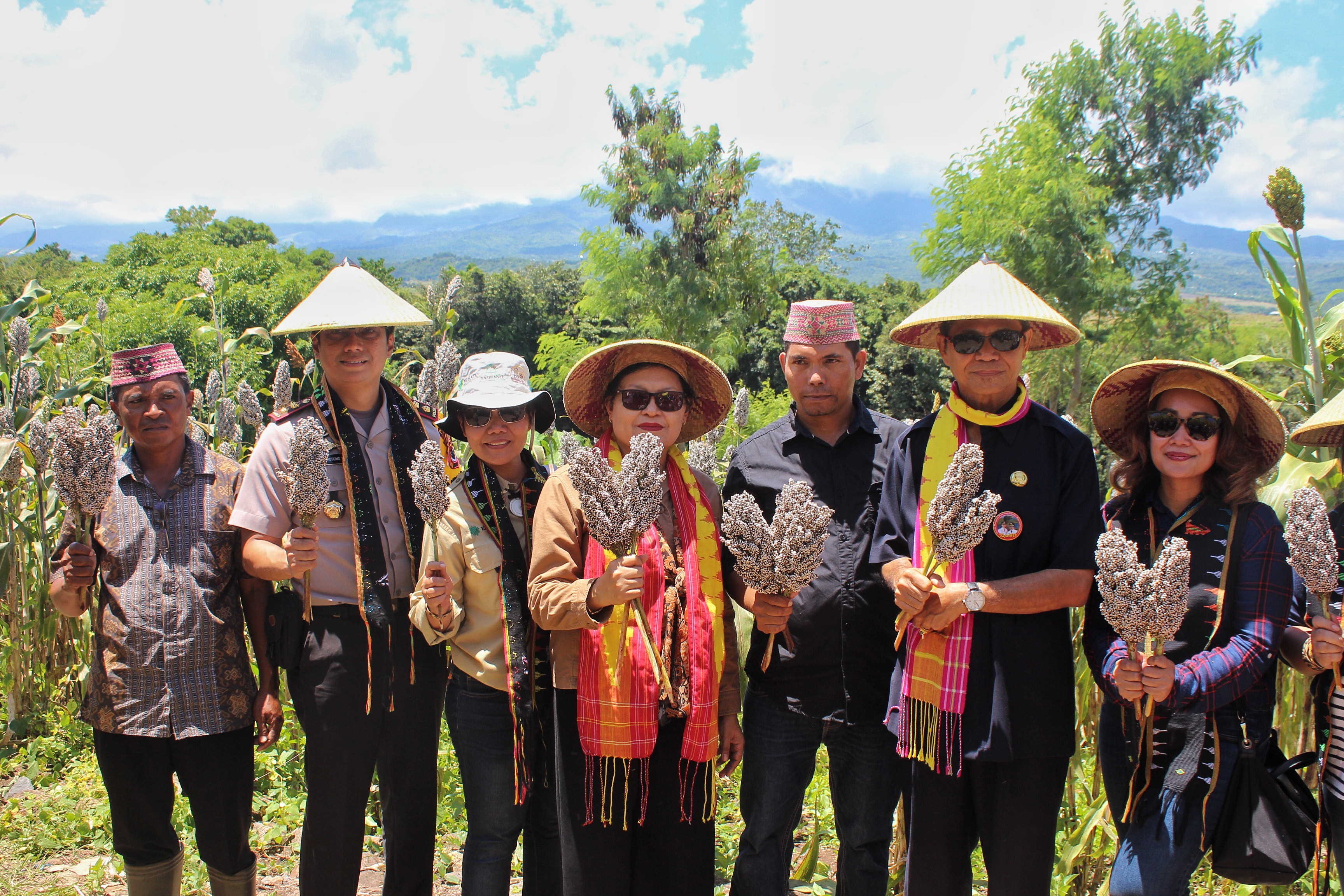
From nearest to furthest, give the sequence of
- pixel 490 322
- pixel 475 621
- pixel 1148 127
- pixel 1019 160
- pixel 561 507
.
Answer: pixel 561 507, pixel 475 621, pixel 1019 160, pixel 1148 127, pixel 490 322

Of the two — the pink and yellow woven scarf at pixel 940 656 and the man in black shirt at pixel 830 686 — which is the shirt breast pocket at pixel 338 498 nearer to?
the man in black shirt at pixel 830 686

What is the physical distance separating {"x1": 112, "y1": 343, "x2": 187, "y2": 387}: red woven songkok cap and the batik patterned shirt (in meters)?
0.27

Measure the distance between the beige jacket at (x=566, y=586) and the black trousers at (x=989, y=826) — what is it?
2.13 ft

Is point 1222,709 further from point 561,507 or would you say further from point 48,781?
point 48,781

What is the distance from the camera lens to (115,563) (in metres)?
2.79

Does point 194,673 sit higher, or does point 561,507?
point 561,507

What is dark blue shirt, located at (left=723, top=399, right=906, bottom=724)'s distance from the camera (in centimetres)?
278

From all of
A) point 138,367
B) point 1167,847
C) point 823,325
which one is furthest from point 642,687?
point 138,367

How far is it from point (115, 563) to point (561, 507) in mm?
1513

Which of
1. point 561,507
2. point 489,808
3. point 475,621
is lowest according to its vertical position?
point 489,808

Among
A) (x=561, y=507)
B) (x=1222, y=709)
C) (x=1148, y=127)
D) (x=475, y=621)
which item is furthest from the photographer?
(x=1148, y=127)

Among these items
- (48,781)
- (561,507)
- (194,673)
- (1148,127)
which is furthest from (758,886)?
(1148,127)

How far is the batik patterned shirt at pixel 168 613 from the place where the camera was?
107 inches

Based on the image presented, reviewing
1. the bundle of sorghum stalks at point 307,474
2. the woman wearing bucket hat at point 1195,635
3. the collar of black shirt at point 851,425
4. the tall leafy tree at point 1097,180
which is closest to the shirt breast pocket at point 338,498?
the bundle of sorghum stalks at point 307,474
